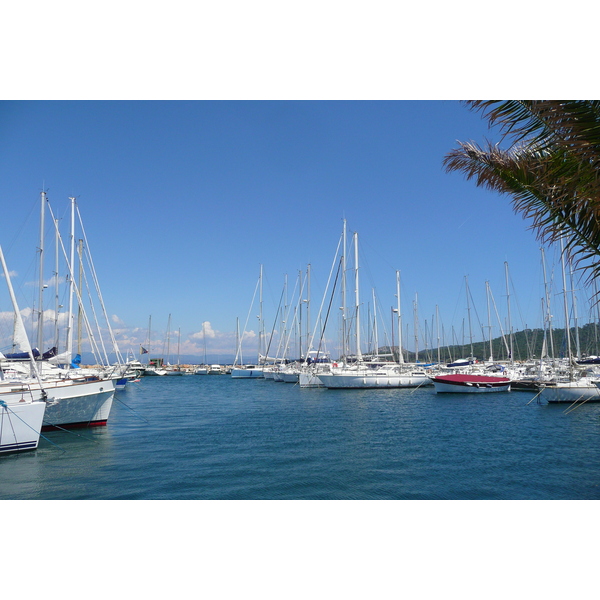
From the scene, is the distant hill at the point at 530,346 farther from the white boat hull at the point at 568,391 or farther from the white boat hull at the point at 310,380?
the white boat hull at the point at 310,380

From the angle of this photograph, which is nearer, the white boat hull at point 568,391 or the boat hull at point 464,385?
the white boat hull at point 568,391

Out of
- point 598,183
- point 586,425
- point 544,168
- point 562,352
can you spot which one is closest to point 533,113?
point 544,168

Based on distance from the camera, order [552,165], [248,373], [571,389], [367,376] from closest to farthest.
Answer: [552,165]
[571,389]
[367,376]
[248,373]

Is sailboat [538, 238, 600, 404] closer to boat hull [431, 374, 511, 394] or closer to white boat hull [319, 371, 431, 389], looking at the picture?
boat hull [431, 374, 511, 394]

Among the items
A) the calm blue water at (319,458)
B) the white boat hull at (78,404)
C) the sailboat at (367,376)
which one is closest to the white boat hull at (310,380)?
the sailboat at (367,376)

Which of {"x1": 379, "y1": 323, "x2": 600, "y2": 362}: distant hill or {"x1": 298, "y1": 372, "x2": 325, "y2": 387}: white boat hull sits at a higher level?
{"x1": 379, "y1": 323, "x2": 600, "y2": 362}: distant hill

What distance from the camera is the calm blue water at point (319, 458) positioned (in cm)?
870

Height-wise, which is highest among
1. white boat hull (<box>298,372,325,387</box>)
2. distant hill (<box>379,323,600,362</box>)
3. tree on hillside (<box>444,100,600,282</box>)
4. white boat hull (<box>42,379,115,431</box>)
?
tree on hillside (<box>444,100,600,282</box>)

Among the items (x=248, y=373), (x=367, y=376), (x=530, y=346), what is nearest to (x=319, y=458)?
(x=367, y=376)

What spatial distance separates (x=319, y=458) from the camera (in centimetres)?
1154

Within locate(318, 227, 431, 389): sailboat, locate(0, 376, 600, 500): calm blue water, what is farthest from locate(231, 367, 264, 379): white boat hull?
locate(0, 376, 600, 500): calm blue water

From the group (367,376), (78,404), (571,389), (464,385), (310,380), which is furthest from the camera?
→ (310,380)

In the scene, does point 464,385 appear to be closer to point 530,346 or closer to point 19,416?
point 530,346

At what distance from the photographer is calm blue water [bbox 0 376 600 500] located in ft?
28.6
